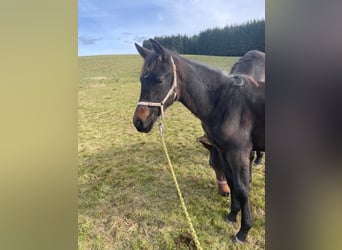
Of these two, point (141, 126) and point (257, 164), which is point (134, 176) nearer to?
point (141, 126)

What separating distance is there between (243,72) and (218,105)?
0.20m

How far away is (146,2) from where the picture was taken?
56.7 inches

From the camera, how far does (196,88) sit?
1.44 meters

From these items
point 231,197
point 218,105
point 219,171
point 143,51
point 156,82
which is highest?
point 143,51

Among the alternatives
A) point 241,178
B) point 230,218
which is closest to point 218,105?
point 241,178

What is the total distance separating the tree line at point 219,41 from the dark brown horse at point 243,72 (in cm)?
4

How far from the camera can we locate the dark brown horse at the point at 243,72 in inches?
52.3
